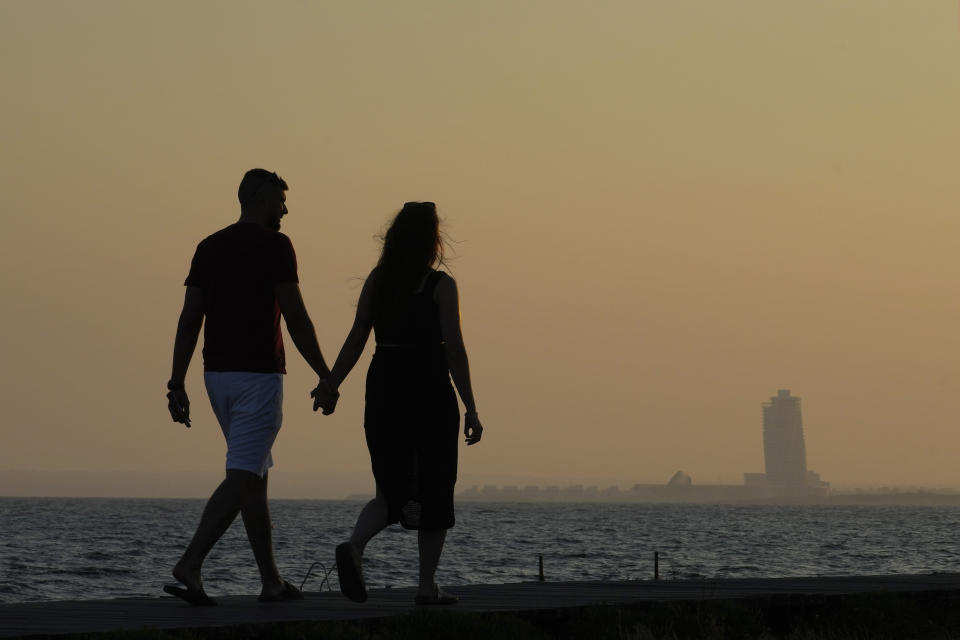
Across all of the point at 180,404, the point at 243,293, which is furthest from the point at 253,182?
the point at 180,404

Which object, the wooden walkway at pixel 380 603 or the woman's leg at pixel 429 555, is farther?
the woman's leg at pixel 429 555

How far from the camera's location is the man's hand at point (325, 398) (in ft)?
24.2

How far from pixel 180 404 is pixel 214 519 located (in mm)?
633

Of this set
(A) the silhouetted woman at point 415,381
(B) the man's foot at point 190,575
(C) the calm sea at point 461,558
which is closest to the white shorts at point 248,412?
(A) the silhouetted woman at point 415,381

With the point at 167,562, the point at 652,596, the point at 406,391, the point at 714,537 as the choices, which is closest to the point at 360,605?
the point at 406,391

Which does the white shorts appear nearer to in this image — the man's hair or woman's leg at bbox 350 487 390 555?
woman's leg at bbox 350 487 390 555

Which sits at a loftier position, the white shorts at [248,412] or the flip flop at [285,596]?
the white shorts at [248,412]

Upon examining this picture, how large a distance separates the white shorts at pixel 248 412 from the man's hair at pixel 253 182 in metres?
0.94

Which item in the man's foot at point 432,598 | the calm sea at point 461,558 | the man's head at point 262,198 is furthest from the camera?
the calm sea at point 461,558

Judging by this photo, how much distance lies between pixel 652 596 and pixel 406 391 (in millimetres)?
2049

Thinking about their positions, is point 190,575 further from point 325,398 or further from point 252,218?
point 252,218

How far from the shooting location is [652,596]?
27.9 feet

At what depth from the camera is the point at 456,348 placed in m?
7.49

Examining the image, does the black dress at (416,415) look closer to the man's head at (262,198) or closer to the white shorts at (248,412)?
the white shorts at (248,412)
